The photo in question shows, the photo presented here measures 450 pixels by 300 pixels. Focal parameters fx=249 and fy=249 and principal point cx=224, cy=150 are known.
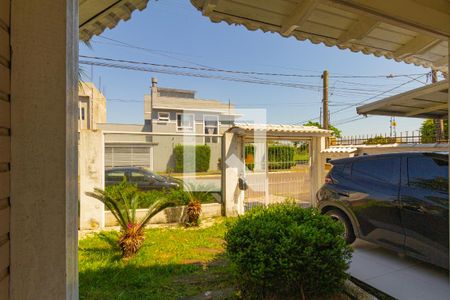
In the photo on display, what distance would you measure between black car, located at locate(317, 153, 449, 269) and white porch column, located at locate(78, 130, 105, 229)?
4930 millimetres

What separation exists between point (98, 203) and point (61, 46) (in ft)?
18.4

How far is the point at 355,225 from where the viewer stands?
3.97 metres

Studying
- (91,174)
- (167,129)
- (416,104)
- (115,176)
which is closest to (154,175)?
(115,176)

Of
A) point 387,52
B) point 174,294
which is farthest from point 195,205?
point 387,52

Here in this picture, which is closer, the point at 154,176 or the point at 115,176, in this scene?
the point at 115,176

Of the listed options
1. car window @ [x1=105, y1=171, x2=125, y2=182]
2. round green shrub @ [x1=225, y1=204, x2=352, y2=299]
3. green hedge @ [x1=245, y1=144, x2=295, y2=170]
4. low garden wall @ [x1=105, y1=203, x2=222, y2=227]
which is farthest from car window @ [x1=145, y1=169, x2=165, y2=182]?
round green shrub @ [x1=225, y1=204, x2=352, y2=299]

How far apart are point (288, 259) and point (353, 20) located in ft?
7.23

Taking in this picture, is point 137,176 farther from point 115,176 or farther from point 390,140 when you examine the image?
point 390,140

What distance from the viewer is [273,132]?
7086mm

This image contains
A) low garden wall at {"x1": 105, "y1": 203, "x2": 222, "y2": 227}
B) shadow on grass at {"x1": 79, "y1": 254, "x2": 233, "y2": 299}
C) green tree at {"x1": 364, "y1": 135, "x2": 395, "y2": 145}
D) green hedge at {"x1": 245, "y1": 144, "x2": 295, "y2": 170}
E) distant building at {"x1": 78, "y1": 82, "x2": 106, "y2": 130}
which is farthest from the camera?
distant building at {"x1": 78, "y1": 82, "x2": 106, "y2": 130}

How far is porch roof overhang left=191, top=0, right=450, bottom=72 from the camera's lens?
1.76 m

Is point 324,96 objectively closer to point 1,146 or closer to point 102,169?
point 102,169

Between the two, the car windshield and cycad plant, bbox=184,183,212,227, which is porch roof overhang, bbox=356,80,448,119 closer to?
cycad plant, bbox=184,183,212,227

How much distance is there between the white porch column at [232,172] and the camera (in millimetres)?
6746
